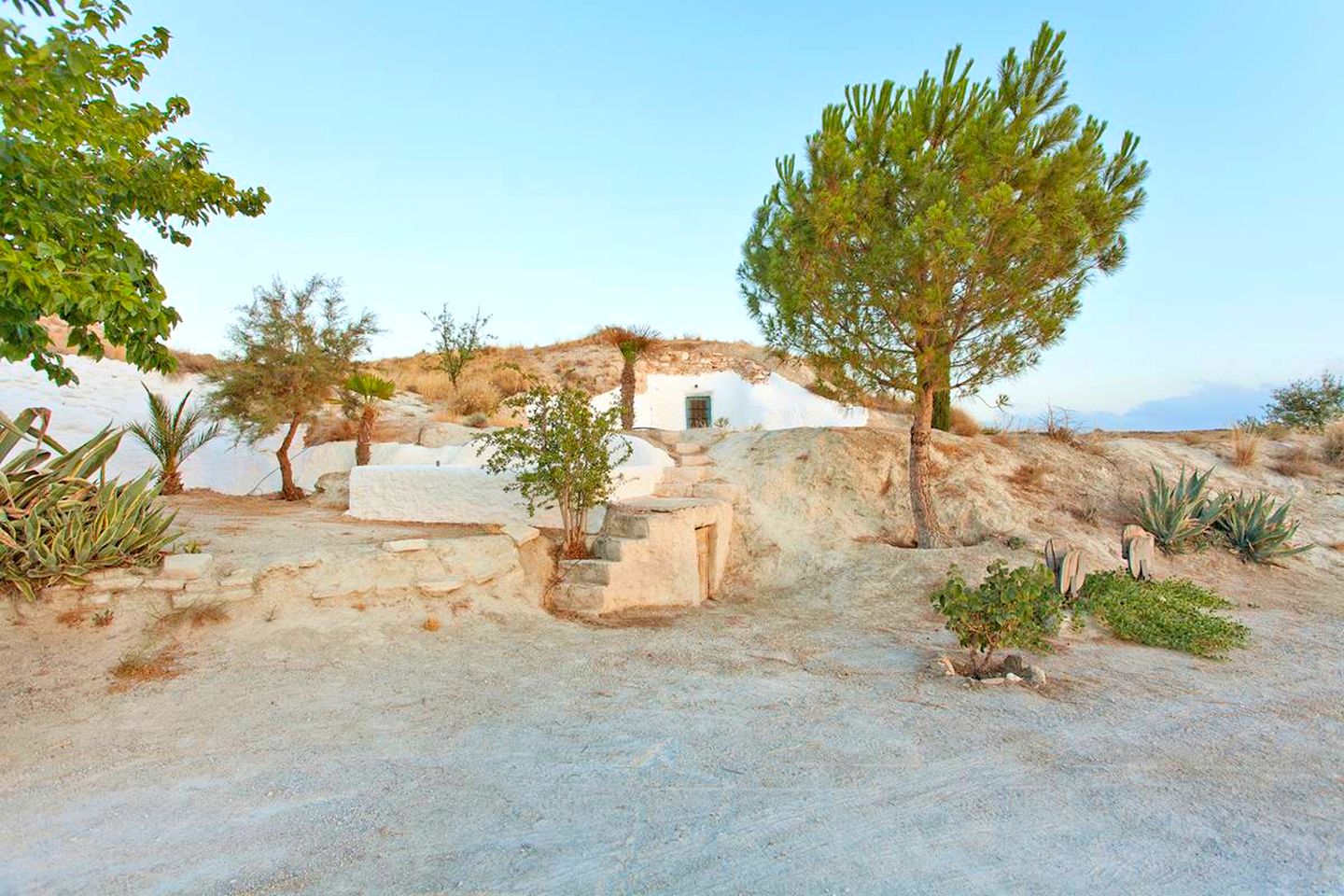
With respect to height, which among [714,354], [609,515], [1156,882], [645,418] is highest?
[714,354]

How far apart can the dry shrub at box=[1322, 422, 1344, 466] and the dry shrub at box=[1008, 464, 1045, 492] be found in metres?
5.88

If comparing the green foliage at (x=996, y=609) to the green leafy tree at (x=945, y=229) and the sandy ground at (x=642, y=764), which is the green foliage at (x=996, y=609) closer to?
the sandy ground at (x=642, y=764)

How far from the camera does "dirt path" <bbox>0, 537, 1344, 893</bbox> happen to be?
278 centimetres

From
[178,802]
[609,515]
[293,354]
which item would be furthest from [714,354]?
[178,802]

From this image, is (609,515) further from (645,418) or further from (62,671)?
(645,418)

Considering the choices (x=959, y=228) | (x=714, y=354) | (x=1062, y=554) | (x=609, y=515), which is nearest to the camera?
(x=1062, y=554)

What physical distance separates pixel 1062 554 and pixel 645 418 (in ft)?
53.3

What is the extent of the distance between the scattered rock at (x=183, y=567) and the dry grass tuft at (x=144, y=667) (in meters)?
0.70

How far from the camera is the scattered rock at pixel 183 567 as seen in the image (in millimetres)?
5613

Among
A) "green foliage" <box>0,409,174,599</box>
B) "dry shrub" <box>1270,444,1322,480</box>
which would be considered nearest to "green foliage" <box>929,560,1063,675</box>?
"green foliage" <box>0,409,174,599</box>

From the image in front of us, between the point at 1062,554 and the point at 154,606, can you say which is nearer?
the point at 154,606

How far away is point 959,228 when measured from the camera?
725cm

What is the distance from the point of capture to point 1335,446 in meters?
12.3

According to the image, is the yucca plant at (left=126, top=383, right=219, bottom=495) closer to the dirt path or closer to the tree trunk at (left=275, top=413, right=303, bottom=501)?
the tree trunk at (left=275, top=413, right=303, bottom=501)
